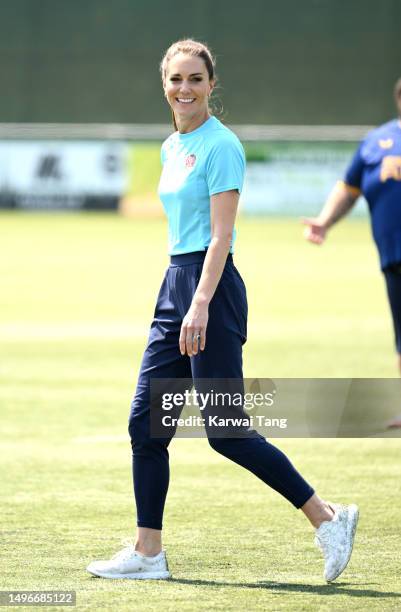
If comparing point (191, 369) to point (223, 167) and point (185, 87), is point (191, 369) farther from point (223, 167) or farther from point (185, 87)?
point (185, 87)

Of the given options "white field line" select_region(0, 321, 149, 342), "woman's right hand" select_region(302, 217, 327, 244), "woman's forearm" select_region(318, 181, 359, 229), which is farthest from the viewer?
"white field line" select_region(0, 321, 149, 342)

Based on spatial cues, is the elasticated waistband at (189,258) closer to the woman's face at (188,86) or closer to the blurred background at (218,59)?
the woman's face at (188,86)

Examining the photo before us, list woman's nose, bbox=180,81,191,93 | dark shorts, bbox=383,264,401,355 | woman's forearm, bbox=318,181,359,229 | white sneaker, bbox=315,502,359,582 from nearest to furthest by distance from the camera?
1. white sneaker, bbox=315,502,359,582
2. woman's nose, bbox=180,81,191,93
3. woman's forearm, bbox=318,181,359,229
4. dark shorts, bbox=383,264,401,355

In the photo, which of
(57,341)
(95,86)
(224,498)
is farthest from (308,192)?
(224,498)

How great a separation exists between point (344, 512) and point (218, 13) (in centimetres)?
4218

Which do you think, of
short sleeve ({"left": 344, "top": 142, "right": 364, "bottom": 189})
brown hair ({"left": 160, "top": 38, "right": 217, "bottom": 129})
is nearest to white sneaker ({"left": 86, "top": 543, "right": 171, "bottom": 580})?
brown hair ({"left": 160, "top": 38, "right": 217, "bottom": 129})

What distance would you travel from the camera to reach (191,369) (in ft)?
18.6

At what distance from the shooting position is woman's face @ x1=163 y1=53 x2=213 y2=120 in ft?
18.5

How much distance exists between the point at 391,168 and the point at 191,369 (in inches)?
116

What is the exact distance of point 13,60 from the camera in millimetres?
46000

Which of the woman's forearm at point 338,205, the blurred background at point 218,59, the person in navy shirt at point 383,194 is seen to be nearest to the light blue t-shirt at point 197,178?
the woman's forearm at point 338,205

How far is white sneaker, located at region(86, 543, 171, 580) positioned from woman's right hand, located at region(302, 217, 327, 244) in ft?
8.81

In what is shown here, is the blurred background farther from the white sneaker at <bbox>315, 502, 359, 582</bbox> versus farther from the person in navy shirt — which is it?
the white sneaker at <bbox>315, 502, 359, 582</bbox>

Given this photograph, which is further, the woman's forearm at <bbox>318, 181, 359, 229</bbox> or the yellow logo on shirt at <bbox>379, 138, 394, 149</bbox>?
the yellow logo on shirt at <bbox>379, 138, 394, 149</bbox>
